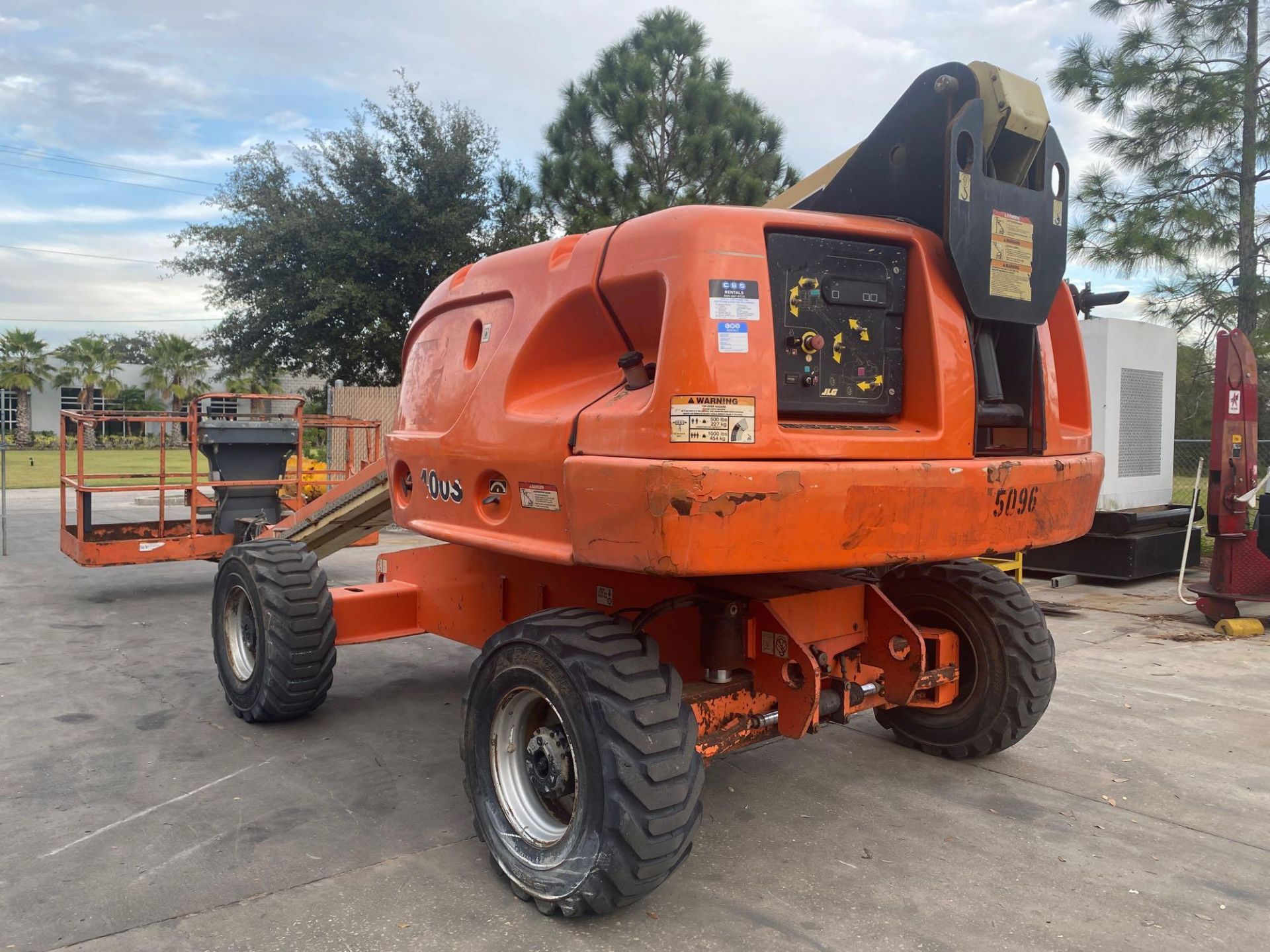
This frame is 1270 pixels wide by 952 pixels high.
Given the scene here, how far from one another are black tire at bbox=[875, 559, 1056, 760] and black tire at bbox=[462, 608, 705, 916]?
190 centimetres

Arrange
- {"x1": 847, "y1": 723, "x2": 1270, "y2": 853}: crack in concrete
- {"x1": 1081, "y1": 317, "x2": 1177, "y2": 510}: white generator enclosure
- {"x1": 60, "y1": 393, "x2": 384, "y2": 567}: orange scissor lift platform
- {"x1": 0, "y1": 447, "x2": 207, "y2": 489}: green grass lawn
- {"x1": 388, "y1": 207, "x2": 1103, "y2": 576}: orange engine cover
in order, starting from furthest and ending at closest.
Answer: {"x1": 0, "y1": 447, "x2": 207, "y2": 489}: green grass lawn, {"x1": 1081, "y1": 317, "x2": 1177, "y2": 510}: white generator enclosure, {"x1": 60, "y1": 393, "x2": 384, "y2": 567}: orange scissor lift platform, {"x1": 847, "y1": 723, "x2": 1270, "y2": 853}: crack in concrete, {"x1": 388, "y1": 207, "x2": 1103, "y2": 576}: orange engine cover

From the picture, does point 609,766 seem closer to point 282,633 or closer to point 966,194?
point 966,194

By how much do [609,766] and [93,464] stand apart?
35960 mm

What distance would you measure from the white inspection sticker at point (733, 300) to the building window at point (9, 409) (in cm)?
6739

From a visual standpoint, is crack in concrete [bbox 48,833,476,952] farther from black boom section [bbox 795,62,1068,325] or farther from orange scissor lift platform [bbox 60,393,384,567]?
orange scissor lift platform [bbox 60,393,384,567]

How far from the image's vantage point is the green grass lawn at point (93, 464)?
85.5ft

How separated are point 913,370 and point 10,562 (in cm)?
1175

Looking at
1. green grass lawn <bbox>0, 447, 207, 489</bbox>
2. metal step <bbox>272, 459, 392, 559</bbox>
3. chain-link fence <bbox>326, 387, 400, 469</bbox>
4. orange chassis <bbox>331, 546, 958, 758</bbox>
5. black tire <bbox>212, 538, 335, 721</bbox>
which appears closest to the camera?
orange chassis <bbox>331, 546, 958, 758</bbox>

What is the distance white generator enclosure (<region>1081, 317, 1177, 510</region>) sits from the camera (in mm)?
10047

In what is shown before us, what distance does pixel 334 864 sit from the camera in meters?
3.58

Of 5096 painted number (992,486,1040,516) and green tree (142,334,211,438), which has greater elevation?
green tree (142,334,211,438)

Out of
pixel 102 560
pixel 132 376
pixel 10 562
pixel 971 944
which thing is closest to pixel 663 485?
pixel 971 944

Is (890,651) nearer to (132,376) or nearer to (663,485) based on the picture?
(663,485)

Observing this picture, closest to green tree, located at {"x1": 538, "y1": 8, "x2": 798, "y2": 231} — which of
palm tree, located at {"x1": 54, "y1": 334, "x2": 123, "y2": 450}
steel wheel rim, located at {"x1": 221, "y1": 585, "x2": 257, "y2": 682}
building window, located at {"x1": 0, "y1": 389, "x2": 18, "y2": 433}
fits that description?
steel wheel rim, located at {"x1": 221, "y1": 585, "x2": 257, "y2": 682}
